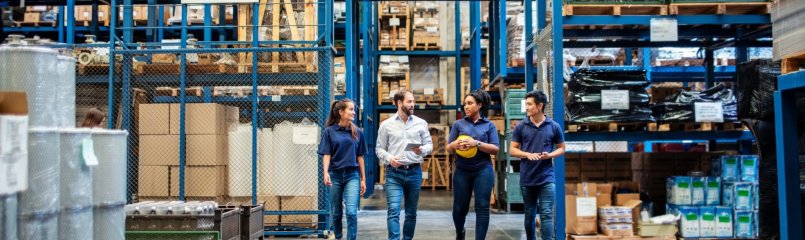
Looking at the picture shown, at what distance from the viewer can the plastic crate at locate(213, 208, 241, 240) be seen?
5602 mm

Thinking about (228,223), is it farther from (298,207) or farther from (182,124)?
(182,124)

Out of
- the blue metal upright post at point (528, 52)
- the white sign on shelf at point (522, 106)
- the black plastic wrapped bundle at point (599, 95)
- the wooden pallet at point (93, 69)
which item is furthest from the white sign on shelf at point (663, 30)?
the wooden pallet at point (93, 69)

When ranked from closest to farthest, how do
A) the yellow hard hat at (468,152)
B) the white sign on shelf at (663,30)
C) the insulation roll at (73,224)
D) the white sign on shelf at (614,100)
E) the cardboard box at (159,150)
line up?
the insulation roll at (73,224), the yellow hard hat at (468,152), the white sign on shelf at (663,30), the white sign on shelf at (614,100), the cardboard box at (159,150)

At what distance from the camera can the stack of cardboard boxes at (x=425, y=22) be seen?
18297 millimetres

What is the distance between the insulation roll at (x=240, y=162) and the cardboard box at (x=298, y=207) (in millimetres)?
491

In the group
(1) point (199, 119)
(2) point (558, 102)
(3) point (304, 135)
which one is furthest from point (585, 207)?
(1) point (199, 119)

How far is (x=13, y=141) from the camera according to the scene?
2.56m

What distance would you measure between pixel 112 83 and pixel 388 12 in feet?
34.8

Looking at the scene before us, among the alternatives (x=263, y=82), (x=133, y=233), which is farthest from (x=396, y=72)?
(x=133, y=233)

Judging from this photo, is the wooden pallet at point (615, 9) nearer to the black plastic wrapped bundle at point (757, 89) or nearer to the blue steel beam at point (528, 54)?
the blue steel beam at point (528, 54)

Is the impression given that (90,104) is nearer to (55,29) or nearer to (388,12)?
(55,29)

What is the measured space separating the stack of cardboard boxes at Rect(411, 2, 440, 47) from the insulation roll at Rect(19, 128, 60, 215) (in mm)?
15730

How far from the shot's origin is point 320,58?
8516mm

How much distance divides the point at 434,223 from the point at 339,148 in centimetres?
401
